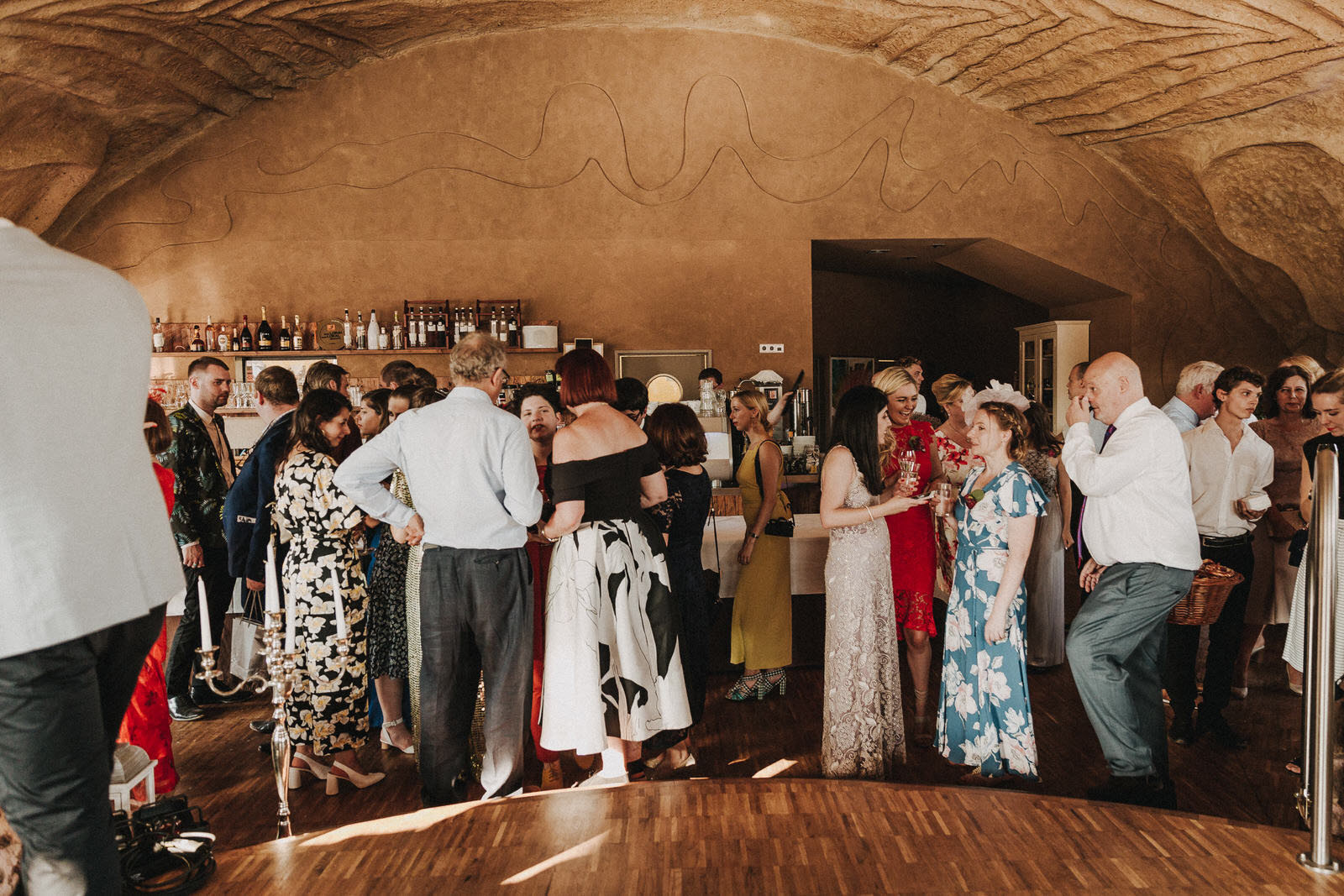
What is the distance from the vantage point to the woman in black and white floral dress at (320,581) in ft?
10.7

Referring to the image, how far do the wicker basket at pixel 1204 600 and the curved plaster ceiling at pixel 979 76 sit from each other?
507cm

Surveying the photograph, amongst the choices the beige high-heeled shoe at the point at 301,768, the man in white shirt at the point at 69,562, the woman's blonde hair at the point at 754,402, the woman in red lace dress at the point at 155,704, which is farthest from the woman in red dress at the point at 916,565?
the man in white shirt at the point at 69,562

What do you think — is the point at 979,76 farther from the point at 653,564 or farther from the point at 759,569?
the point at 653,564

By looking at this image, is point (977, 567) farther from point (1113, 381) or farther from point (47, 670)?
point (47, 670)

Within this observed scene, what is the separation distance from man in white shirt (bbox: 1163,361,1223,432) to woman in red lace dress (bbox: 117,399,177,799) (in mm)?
4415

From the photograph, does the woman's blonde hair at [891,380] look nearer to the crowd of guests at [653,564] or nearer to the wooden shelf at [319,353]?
the crowd of guests at [653,564]

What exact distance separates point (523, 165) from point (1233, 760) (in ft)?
24.5

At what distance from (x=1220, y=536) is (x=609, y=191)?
6.45 metres

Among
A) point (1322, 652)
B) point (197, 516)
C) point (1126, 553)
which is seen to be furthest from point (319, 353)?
point (1322, 652)

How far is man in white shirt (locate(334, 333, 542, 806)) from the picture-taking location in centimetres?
293

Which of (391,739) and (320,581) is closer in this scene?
(320,581)

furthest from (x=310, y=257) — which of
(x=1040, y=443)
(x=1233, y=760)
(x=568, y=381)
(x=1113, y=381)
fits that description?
(x=1233, y=760)

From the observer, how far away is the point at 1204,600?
10.9ft

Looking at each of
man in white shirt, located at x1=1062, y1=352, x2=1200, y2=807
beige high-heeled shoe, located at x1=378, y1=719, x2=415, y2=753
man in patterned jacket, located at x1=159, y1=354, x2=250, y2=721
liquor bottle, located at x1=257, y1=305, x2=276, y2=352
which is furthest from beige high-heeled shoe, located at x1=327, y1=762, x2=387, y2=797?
liquor bottle, located at x1=257, y1=305, x2=276, y2=352
